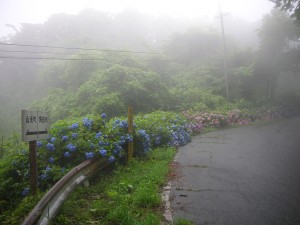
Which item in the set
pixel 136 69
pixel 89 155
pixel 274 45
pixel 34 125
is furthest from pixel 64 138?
pixel 274 45

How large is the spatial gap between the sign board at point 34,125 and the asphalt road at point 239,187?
280cm

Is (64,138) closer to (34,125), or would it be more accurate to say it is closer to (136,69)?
(34,125)

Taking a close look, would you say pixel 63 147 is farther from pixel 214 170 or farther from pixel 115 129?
pixel 214 170

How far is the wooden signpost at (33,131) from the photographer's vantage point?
4806mm

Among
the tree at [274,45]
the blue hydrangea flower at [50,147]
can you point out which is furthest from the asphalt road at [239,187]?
the tree at [274,45]

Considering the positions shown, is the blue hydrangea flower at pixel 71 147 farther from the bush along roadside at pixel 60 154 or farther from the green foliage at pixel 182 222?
the green foliage at pixel 182 222

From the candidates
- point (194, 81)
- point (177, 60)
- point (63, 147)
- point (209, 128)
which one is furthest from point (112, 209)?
point (177, 60)

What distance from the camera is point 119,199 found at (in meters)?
5.32

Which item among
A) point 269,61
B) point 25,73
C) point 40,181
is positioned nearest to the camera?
point 40,181

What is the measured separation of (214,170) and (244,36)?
2416 inches

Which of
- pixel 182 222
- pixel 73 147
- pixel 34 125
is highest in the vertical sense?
pixel 34 125

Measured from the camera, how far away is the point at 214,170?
7.60m

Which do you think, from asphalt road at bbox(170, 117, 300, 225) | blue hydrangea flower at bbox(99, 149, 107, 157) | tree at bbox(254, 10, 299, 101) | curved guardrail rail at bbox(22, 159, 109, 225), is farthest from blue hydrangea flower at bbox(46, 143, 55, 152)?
tree at bbox(254, 10, 299, 101)

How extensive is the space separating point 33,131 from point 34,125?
113 mm
